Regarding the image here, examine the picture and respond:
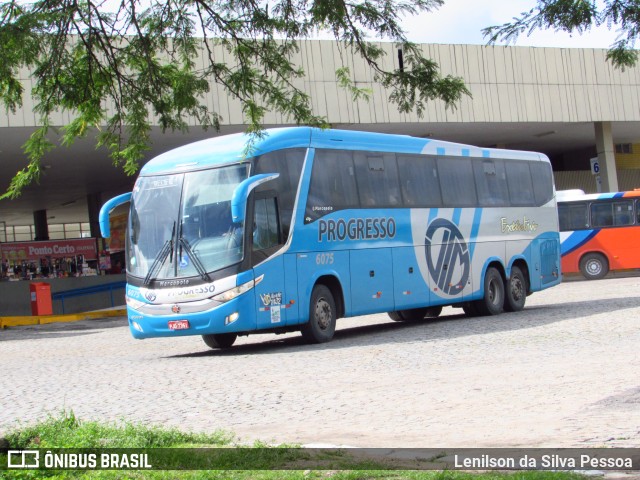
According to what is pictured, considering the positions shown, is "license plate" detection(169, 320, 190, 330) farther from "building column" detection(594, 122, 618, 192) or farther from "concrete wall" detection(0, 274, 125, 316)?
"building column" detection(594, 122, 618, 192)

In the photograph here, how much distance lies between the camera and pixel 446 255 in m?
20.3

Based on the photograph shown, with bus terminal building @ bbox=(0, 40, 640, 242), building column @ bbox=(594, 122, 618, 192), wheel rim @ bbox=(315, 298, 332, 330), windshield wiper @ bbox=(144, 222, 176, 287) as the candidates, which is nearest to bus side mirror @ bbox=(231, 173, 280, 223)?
windshield wiper @ bbox=(144, 222, 176, 287)

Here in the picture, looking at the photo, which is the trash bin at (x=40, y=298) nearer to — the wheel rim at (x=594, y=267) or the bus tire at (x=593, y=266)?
the bus tire at (x=593, y=266)

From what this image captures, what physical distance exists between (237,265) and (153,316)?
160cm

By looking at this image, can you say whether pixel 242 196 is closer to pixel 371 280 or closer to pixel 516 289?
pixel 371 280

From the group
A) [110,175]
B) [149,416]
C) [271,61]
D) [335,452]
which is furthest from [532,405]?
[110,175]

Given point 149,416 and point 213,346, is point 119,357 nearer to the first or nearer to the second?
point 213,346

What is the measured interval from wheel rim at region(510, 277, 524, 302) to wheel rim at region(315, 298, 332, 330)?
678 cm

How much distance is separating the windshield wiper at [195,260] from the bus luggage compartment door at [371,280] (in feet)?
10.3

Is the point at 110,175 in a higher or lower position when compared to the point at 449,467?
higher

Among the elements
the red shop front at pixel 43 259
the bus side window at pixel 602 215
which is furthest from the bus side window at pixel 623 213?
the red shop front at pixel 43 259

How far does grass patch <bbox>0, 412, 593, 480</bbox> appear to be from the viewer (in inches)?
233

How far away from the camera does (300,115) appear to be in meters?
10.5

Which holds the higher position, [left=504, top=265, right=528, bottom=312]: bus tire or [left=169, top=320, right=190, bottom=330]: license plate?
[left=169, top=320, right=190, bottom=330]: license plate
